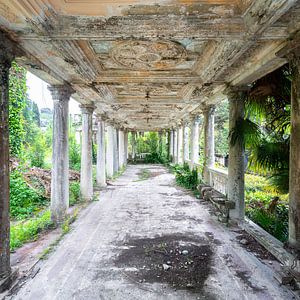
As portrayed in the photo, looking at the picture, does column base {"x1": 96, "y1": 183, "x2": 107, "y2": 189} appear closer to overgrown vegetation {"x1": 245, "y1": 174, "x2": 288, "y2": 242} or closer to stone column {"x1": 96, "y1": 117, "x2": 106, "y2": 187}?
stone column {"x1": 96, "y1": 117, "x2": 106, "y2": 187}

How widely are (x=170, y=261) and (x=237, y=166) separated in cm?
333

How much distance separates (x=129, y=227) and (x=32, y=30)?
456cm

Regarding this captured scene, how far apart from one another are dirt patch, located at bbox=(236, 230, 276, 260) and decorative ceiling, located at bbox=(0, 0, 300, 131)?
134 inches

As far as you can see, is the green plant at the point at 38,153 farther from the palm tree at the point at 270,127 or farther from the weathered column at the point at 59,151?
the palm tree at the point at 270,127

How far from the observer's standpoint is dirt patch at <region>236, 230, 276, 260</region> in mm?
4770

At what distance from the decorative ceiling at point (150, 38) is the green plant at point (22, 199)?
3932 millimetres

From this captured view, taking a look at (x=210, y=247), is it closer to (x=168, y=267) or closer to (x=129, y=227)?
(x=168, y=267)

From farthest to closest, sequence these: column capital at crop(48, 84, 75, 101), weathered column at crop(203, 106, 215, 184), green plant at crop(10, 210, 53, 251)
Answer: weathered column at crop(203, 106, 215, 184), column capital at crop(48, 84, 75, 101), green plant at crop(10, 210, 53, 251)

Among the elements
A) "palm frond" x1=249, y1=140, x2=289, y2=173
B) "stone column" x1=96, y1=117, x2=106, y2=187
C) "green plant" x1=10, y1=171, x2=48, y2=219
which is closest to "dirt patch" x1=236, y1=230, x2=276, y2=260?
"palm frond" x1=249, y1=140, x2=289, y2=173

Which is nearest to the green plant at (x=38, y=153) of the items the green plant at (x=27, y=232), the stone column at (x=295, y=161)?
the green plant at (x=27, y=232)

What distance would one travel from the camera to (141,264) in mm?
4391

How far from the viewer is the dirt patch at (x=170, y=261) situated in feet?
12.8

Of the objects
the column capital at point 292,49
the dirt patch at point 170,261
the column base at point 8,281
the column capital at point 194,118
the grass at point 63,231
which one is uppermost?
the column capital at point 292,49

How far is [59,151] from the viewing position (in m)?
6.56
